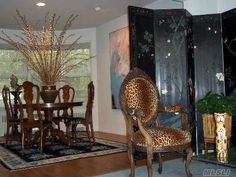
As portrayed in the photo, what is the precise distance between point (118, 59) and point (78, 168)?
3.19m

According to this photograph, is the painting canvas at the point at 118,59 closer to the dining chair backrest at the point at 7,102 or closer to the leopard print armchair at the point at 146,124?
the dining chair backrest at the point at 7,102

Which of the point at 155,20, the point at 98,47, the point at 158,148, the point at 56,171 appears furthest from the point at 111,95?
the point at 158,148

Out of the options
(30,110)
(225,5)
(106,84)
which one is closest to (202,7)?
(225,5)

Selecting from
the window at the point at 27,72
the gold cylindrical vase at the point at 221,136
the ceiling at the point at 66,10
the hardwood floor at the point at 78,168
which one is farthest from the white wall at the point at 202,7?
the window at the point at 27,72

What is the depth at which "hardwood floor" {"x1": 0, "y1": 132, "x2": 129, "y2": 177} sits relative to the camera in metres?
3.18

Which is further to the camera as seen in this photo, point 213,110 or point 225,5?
point 225,5

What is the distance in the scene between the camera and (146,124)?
9.79 feet

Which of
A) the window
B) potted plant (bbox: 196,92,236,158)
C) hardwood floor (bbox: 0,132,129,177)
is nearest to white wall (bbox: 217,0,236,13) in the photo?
potted plant (bbox: 196,92,236,158)

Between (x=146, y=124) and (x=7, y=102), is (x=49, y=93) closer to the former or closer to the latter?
(x=7, y=102)

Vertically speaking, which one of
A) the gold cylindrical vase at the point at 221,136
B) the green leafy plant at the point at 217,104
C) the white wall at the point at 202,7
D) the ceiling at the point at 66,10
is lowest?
the gold cylindrical vase at the point at 221,136

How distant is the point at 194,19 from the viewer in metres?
3.96

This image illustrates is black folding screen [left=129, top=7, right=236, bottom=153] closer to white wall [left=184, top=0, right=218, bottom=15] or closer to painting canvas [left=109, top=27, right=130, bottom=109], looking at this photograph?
white wall [left=184, top=0, right=218, bottom=15]

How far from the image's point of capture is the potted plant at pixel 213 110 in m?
3.43

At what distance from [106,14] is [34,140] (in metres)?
2.90
